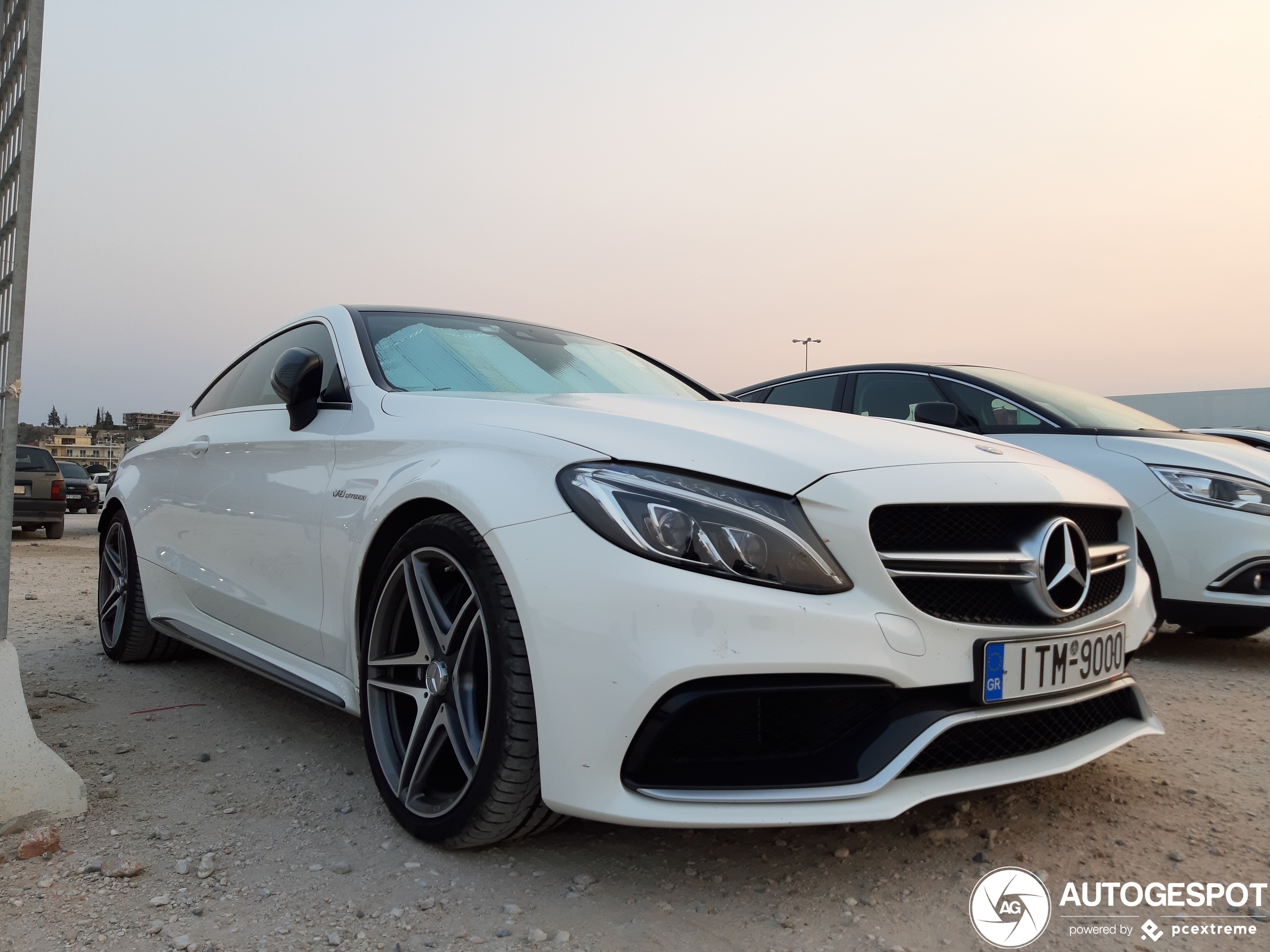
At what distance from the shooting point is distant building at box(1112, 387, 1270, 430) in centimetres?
3098

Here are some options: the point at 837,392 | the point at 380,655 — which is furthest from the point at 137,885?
the point at 837,392

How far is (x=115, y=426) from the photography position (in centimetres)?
9569

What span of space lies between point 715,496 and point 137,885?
1.48 meters

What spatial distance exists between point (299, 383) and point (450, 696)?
3.84ft

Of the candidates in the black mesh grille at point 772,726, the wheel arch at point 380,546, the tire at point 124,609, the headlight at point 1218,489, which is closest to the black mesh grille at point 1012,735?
the black mesh grille at point 772,726

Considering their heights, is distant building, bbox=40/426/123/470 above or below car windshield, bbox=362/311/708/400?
below

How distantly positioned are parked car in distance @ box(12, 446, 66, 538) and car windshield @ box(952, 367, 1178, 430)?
14059 millimetres

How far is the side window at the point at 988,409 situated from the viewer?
→ 16.1 feet

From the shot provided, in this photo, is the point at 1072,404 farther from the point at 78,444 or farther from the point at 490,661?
the point at 78,444

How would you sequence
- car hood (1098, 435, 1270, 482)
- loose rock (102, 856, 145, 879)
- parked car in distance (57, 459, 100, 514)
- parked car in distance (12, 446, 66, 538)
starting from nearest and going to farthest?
loose rock (102, 856, 145, 879) < car hood (1098, 435, 1270, 482) < parked car in distance (12, 446, 66, 538) < parked car in distance (57, 459, 100, 514)

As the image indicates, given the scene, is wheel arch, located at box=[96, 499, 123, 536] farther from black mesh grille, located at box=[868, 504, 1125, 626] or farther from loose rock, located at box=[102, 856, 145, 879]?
black mesh grille, located at box=[868, 504, 1125, 626]

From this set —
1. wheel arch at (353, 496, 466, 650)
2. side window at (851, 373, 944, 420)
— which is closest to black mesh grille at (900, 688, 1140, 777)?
wheel arch at (353, 496, 466, 650)

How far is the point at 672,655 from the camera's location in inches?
68.3

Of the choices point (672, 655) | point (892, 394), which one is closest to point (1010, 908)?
point (672, 655)
